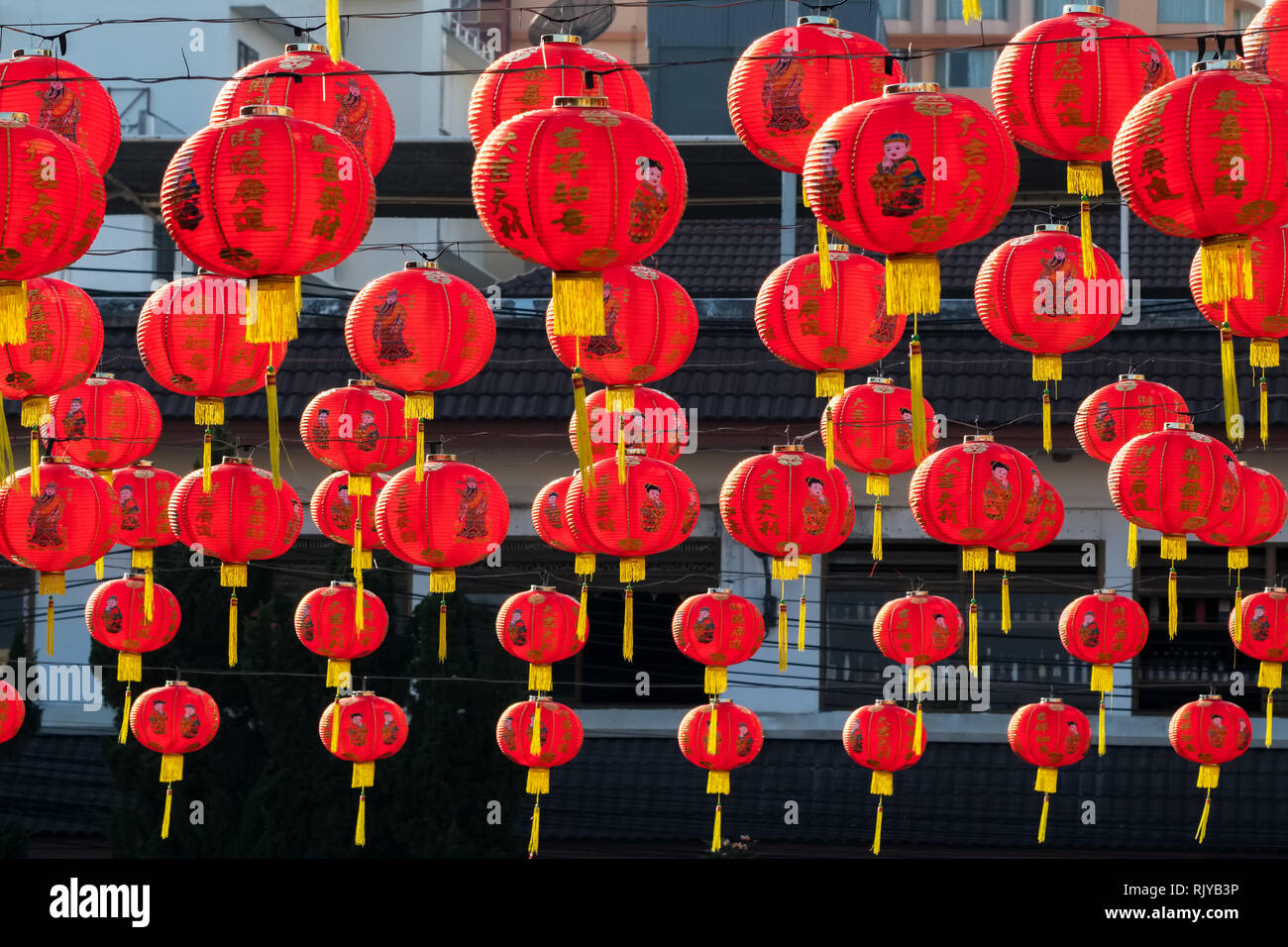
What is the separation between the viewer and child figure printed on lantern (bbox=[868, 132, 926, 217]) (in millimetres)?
7281

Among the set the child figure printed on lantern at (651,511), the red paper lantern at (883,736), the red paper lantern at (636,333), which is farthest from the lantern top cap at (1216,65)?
the red paper lantern at (883,736)

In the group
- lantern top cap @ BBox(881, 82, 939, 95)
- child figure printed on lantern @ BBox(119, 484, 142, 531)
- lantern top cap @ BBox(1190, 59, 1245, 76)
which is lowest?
child figure printed on lantern @ BBox(119, 484, 142, 531)

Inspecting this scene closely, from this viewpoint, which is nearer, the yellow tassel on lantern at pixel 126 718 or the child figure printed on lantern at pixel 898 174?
the child figure printed on lantern at pixel 898 174

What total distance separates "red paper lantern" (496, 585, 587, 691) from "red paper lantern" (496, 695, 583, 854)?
760 mm

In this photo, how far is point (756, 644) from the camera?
12.7 meters

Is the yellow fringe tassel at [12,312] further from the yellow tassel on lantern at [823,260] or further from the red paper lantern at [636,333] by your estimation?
the yellow tassel on lantern at [823,260]

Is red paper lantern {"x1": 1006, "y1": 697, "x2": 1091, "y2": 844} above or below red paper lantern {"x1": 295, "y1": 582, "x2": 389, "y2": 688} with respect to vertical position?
below

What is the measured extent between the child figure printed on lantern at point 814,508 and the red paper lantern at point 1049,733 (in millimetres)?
3213

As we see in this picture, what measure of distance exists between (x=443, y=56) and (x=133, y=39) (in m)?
3.65

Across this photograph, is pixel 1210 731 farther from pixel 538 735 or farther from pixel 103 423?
pixel 103 423

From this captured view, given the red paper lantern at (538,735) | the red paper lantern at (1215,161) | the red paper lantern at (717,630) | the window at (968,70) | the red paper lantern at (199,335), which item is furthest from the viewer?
the window at (968,70)

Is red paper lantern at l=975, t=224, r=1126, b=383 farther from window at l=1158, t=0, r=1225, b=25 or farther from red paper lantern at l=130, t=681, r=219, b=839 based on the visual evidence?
window at l=1158, t=0, r=1225, b=25

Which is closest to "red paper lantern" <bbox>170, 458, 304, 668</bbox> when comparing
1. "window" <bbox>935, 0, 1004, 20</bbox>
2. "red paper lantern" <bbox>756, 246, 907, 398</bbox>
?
"red paper lantern" <bbox>756, 246, 907, 398</bbox>

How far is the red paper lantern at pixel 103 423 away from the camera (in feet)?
36.8
